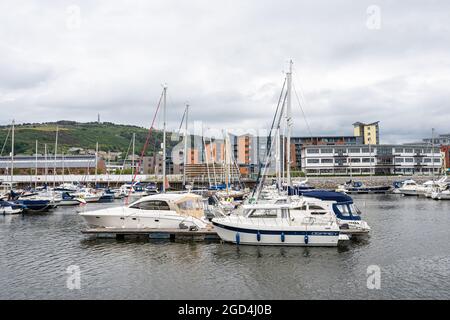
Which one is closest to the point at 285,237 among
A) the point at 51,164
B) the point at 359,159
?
the point at 359,159

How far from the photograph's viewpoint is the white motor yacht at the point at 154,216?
33312 mm

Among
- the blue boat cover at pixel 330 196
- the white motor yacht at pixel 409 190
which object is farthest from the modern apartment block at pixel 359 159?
the blue boat cover at pixel 330 196

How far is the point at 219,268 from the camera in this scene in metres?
23.6

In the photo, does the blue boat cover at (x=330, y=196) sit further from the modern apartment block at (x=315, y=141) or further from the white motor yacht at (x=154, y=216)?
the modern apartment block at (x=315, y=141)

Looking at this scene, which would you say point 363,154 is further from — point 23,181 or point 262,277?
point 262,277

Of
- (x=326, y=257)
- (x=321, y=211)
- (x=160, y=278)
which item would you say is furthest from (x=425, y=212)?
(x=160, y=278)

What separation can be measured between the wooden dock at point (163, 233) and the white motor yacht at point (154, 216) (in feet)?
2.79

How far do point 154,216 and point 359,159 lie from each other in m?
108

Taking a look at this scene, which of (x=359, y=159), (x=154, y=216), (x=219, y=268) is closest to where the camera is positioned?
(x=219, y=268)

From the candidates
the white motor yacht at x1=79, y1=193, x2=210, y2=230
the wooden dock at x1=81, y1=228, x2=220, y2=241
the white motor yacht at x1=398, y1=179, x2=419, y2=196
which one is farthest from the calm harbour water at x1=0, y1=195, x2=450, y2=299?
the white motor yacht at x1=398, y1=179, x2=419, y2=196

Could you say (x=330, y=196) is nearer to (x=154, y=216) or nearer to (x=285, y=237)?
(x=285, y=237)

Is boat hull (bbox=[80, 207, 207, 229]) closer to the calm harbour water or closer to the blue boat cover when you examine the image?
the calm harbour water

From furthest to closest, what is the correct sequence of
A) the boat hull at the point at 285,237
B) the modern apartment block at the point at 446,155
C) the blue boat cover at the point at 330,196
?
the modern apartment block at the point at 446,155 < the blue boat cover at the point at 330,196 < the boat hull at the point at 285,237
